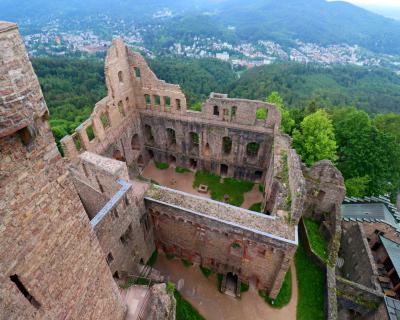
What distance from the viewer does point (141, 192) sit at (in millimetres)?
17219

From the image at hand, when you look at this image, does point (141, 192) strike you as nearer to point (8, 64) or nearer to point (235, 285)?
point (235, 285)

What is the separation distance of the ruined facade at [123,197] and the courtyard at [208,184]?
98cm

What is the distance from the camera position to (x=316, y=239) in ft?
68.6

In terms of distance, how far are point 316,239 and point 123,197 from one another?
1667cm

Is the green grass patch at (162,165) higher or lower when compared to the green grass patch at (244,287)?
higher

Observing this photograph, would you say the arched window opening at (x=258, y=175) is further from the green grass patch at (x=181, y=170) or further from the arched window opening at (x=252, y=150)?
the green grass patch at (x=181, y=170)

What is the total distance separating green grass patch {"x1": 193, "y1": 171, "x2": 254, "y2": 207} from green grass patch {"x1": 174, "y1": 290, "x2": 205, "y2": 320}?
10699 millimetres

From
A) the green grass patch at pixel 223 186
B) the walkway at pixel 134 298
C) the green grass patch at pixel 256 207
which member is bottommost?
the green grass patch at pixel 256 207

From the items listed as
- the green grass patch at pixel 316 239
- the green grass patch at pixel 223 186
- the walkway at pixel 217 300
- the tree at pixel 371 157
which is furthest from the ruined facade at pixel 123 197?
the tree at pixel 371 157

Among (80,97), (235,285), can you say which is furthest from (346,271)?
(80,97)

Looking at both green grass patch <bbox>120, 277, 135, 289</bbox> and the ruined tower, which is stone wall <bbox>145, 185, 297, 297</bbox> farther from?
the ruined tower

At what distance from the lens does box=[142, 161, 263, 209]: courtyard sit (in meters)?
26.2

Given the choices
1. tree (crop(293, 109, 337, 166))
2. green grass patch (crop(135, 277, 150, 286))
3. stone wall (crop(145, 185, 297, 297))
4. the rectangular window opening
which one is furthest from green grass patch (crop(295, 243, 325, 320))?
the rectangular window opening

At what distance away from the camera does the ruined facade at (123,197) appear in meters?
5.34
